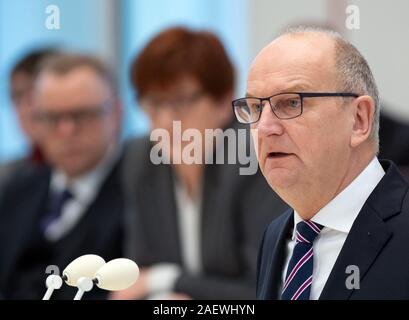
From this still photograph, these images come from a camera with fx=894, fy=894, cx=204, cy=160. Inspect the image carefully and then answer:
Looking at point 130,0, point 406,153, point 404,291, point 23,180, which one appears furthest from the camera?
point 130,0

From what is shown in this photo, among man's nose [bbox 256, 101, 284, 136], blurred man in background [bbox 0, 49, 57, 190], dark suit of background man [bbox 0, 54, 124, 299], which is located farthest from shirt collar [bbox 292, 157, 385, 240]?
blurred man in background [bbox 0, 49, 57, 190]

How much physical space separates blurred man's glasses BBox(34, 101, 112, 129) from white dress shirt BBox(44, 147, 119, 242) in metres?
0.15

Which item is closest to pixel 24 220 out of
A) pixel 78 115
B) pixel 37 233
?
pixel 37 233

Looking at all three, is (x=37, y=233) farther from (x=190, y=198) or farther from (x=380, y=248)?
(x=380, y=248)

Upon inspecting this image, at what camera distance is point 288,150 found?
3.30 ft

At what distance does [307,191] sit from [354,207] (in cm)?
6

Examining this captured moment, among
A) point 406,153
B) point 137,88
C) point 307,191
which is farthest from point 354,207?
point 137,88

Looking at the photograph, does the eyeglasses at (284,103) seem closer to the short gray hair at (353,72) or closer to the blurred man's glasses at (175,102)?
the short gray hair at (353,72)

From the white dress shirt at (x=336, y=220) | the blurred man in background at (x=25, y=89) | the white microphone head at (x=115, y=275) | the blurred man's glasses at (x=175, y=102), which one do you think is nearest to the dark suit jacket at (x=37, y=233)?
the blurred man's glasses at (x=175, y=102)

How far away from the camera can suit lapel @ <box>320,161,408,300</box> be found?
3.23 ft

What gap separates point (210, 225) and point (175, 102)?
28 cm

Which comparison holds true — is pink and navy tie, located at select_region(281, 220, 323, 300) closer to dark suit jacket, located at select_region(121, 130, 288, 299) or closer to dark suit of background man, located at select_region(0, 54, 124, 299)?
dark suit jacket, located at select_region(121, 130, 288, 299)
